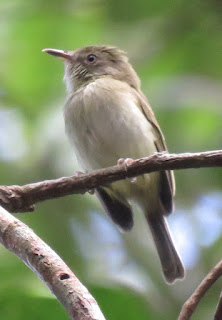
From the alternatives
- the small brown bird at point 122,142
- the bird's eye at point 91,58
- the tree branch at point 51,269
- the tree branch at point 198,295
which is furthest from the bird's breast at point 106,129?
the tree branch at point 198,295

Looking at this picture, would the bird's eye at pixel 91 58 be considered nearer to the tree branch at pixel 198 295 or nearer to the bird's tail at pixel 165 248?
the bird's tail at pixel 165 248

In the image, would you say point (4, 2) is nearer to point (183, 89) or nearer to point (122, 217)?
point (183, 89)

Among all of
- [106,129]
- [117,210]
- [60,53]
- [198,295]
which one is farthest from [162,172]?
[198,295]

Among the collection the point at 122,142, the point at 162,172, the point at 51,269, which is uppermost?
the point at 122,142

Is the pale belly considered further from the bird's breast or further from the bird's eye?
the bird's eye

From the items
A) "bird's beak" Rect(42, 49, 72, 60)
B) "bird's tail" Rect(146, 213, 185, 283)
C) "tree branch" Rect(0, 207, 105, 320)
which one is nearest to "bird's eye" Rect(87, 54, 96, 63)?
"bird's beak" Rect(42, 49, 72, 60)

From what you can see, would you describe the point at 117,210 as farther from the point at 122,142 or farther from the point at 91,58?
the point at 91,58

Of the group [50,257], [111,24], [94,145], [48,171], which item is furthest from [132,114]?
Answer: [50,257]
